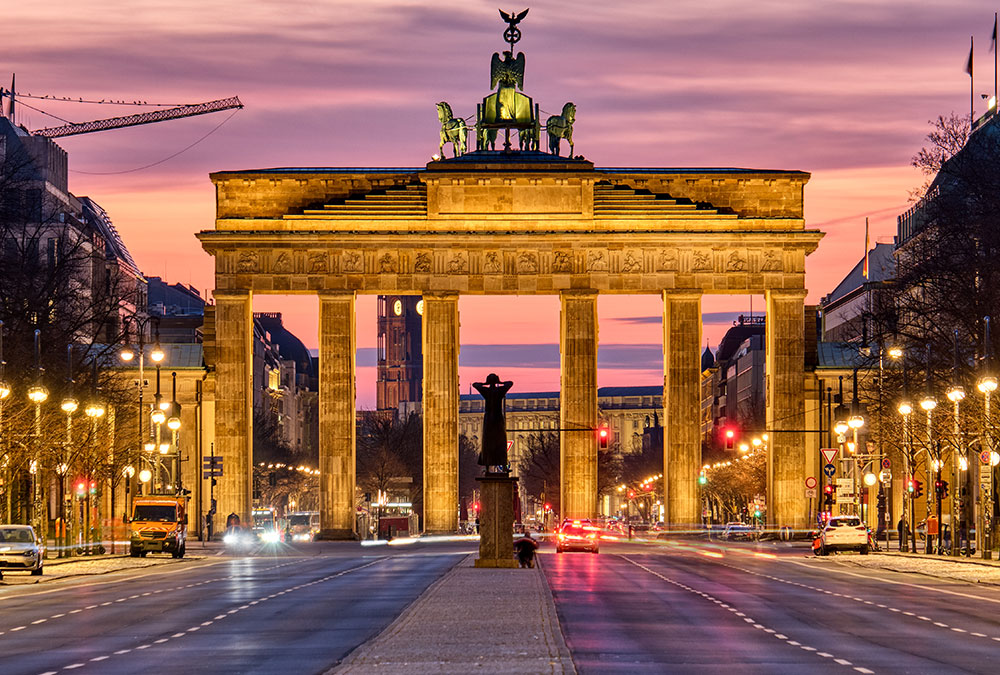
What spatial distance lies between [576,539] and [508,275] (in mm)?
26704

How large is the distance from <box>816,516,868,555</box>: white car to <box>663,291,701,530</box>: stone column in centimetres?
2742

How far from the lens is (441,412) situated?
382ft

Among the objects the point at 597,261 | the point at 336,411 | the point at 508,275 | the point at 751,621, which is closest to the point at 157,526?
the point at 336,411

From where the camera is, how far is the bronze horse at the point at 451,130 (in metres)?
122

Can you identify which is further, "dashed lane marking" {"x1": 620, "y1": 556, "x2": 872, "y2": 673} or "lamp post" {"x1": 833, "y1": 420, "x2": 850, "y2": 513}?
"lamp post" {"x1": 833, "y1": 420, "x2": 850, "y2": 513}

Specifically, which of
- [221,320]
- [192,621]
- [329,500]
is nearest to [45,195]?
[221,320]

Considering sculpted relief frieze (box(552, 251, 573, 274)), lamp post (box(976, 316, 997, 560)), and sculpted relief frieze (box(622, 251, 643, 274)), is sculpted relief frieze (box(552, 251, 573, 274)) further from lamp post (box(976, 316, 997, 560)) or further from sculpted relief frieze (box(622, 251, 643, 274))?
lamp post (box(976, 316, 997, 560))

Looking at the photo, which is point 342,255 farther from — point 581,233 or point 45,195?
point 45,195

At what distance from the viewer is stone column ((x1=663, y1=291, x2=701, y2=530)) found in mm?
115812

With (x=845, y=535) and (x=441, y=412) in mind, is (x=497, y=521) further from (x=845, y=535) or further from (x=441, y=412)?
(x=441, y=412)

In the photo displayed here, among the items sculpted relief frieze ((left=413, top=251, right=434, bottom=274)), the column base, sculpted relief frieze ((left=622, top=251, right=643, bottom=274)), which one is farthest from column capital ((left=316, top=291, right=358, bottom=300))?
sculpted relief frieze ((left=622, top=251, right=643, bottom=274))

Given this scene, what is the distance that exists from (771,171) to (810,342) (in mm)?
→ 11102

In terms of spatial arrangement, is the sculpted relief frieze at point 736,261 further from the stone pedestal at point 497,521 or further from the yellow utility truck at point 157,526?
the stone pedestal at point 497,521

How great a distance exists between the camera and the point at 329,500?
115 m
